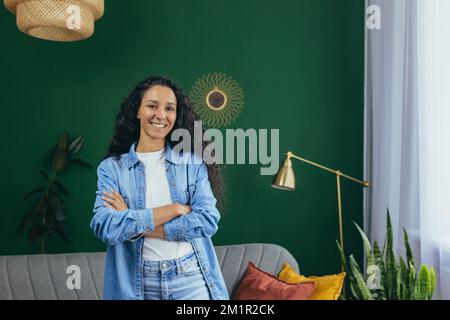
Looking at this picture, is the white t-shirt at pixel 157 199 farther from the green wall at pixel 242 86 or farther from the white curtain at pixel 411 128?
the green wall at pixel 242 86

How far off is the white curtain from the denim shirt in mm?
1265

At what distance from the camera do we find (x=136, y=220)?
156cm

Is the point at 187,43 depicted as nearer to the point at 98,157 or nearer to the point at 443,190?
the point at 98,157

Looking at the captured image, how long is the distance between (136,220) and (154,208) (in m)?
0.06

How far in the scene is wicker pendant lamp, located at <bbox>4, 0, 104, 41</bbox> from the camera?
97.3 inches

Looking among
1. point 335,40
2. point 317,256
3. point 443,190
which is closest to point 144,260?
point 443,190

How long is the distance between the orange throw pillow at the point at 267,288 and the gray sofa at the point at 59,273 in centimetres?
9

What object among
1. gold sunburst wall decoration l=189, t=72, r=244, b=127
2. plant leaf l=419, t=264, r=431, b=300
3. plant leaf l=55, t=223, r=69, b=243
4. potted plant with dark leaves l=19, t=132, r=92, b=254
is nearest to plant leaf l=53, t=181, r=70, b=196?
potted plant with dark leaves l=19, t=132, r=92, b=254

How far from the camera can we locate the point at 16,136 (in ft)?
11.5

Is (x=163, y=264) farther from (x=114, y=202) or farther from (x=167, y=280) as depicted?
(x=114, y=202)

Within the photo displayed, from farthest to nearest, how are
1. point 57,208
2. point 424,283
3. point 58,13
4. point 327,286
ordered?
point 57,208 → point 327,286 → point 58,13 → point 424,283

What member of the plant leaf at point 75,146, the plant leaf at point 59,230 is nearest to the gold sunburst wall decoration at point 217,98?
the plant leaf at point 75,146

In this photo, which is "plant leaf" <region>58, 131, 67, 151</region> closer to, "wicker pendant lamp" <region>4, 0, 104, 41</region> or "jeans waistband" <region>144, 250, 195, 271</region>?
"wicker pendant lamp" <region>4, 0, 104, 41</region>

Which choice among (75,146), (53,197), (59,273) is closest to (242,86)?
(75,146)
